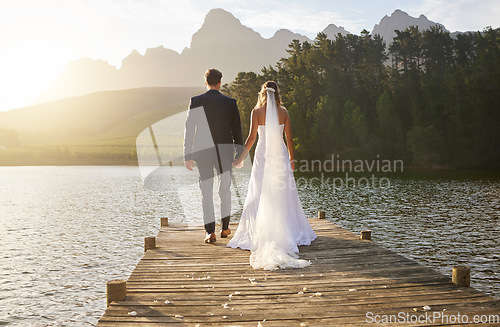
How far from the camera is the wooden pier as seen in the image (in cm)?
501

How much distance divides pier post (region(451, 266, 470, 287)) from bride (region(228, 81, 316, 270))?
113 inches

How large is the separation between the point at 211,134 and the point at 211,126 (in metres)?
0.17

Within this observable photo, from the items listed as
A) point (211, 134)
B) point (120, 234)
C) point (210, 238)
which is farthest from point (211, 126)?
point (120, 234)

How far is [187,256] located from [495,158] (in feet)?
283

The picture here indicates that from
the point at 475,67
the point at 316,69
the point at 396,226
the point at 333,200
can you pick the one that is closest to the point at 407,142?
the point at 475,67

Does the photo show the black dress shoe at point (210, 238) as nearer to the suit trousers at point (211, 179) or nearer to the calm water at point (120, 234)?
the suit trousers at point (211, 179)

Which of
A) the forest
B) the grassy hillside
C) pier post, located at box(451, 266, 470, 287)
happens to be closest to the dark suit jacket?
pier post, located at box(451, 266, 470, 287)

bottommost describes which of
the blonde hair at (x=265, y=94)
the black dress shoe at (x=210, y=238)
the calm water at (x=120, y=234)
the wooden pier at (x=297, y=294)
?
the calm water at (x=120, y=234)

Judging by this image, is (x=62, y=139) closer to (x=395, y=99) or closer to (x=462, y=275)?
(x=395, y=99)

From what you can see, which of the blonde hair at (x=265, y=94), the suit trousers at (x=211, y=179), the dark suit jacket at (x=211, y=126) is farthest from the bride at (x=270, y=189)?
the dark suit jacket at (x=211, y=126)

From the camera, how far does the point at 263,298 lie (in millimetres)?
5730

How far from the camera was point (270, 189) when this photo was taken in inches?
335

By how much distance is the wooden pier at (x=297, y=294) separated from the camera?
501cm

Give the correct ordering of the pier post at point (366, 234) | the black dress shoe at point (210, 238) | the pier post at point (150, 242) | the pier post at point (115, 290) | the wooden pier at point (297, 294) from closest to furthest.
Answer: the wooden pier at point (297, 294) → the pier post at point (115, 290) → the pier post at point (150, 242) → the black dress shoe at point (210, 238) → the pier post at point (366, 234)
